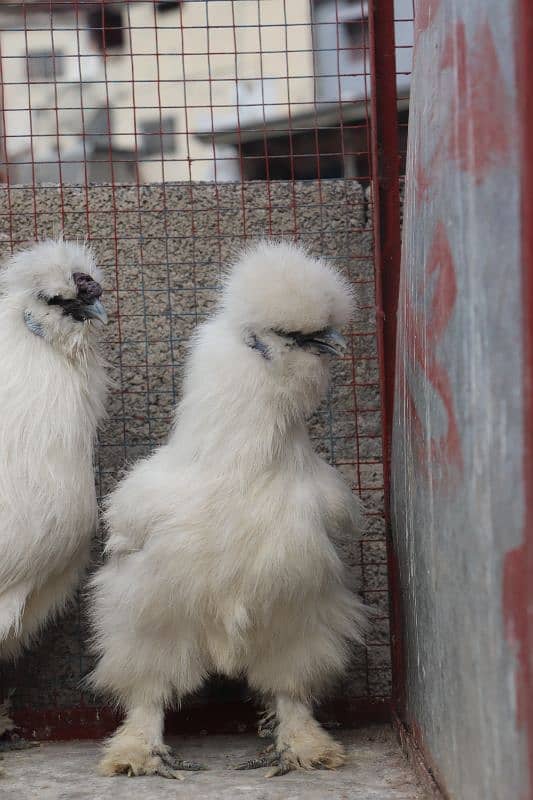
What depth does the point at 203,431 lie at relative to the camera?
3.41 metres

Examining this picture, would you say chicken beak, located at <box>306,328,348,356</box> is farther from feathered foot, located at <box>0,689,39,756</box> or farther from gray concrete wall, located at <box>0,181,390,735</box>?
feathered foot, located at <box>0,689,39,756</box>

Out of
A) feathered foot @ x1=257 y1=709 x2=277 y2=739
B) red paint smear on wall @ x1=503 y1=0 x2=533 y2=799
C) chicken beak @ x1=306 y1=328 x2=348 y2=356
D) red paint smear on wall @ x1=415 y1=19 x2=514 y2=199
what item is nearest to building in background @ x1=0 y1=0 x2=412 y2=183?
chicken beak @ x1=306 y1=328 x2=348 y2=356

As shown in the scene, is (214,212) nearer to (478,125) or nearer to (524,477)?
(478,125)

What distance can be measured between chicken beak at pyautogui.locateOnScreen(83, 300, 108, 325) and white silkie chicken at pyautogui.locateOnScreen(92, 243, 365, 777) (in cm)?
35

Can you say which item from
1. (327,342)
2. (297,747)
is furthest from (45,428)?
(297,747)

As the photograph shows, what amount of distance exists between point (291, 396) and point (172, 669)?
1.00 metres

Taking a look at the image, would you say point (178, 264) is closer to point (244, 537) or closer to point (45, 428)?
point (45, 428)

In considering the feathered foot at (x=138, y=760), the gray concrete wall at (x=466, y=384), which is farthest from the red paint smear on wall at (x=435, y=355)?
the feathered foot at (x=138, y=760)

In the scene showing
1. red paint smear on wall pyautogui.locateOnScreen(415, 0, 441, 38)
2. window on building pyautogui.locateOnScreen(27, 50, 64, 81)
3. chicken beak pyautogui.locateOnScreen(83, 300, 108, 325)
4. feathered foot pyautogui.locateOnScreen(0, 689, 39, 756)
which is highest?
window on building pyautogui.locateOnScreen(27, 50, 64, 81)

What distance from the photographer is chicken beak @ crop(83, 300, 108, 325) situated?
3717mm

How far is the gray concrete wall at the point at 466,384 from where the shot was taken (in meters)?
2.08

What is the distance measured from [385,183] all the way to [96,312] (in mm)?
1148

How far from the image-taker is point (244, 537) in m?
3.28

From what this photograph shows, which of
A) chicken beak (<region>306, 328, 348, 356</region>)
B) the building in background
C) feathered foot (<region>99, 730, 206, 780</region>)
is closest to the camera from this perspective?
chicken beak (<region>306, 328, 348, 356</region>)
